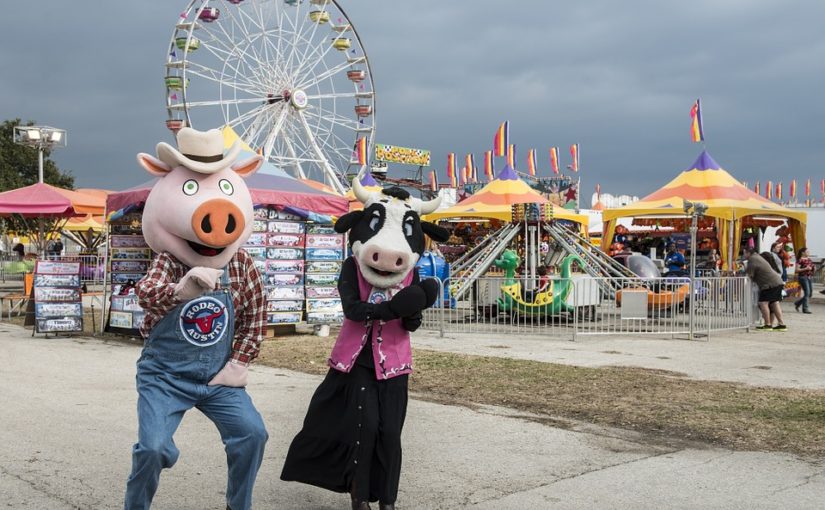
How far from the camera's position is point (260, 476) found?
4.93 meters

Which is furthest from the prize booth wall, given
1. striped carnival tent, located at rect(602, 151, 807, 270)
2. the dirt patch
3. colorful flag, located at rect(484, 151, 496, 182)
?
colorful flag, located at rect(484, 151, 496, 182)

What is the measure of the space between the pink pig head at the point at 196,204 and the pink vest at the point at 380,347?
73cm

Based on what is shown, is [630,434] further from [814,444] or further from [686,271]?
[686,271]

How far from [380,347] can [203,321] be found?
919mm

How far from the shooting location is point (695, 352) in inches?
428

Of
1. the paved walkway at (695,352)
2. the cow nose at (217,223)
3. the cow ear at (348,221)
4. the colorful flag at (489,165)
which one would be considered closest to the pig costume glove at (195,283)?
the cow nose at (217,223)

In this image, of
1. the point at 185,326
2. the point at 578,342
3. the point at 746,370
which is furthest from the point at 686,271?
the point at 185,326

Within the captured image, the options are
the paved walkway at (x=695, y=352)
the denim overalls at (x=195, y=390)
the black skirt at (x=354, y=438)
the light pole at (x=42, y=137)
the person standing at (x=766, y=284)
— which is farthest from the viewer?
the light pole at (x=42, y=137)

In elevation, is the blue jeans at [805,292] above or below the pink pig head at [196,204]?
below

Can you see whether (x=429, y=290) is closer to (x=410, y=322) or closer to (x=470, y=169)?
(x=410, y=322)

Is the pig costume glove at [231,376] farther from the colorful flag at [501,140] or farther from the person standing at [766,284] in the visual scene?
the colorful flag at [501,140]

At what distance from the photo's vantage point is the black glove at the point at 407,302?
4125 mm

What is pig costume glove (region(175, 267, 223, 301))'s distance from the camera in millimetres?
3629

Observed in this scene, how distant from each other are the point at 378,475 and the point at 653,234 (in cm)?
2628
